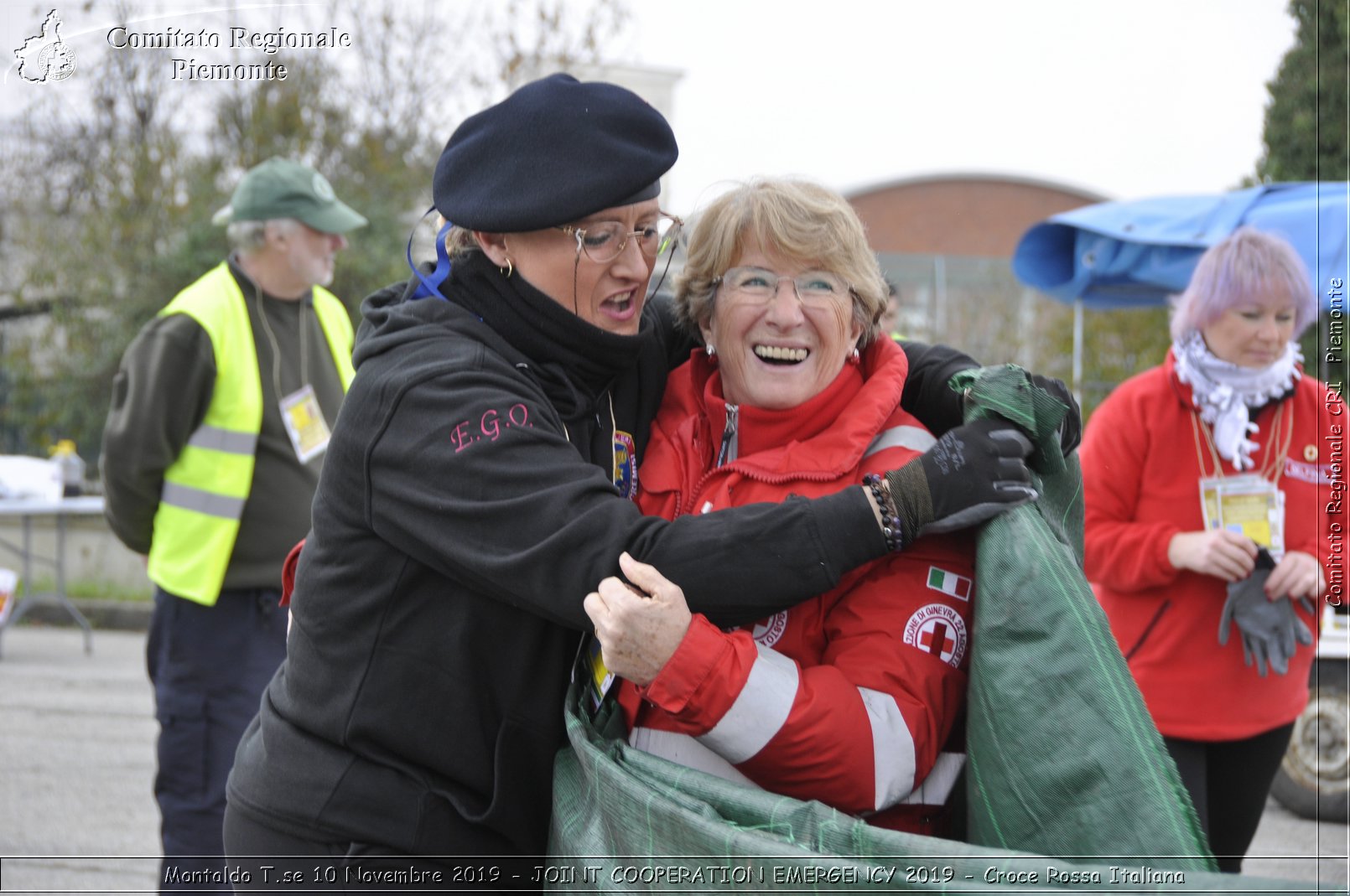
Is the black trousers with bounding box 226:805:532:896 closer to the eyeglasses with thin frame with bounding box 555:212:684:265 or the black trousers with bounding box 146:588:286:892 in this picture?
the eyeglasses with thin frame with bounding box 555:212:684:265

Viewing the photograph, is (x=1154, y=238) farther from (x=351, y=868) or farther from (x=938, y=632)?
(x=351, y=868)

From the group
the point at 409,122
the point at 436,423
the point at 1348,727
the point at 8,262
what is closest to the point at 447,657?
the point at 436,423

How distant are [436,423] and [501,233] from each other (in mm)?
409

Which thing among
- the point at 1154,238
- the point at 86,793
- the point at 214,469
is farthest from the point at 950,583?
the point at 1154,238

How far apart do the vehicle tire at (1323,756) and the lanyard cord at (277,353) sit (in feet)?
15.4

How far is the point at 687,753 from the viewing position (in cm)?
196

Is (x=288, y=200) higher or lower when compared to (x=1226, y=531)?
higher

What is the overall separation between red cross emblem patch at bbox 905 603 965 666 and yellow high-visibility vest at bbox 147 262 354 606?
277 cm

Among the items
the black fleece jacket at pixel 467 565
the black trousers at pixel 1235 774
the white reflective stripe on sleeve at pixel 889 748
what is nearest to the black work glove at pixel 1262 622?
the black trousers at pixel 1235 774

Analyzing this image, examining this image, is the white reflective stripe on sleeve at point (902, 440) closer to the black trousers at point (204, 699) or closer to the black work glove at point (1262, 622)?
the black work glove at point (1262, 622)

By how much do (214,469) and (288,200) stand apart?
1039 millimetres

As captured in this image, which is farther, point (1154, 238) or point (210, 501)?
point (1154, 238)

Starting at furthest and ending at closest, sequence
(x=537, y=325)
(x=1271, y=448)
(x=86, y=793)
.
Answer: (x=86, y=793) < (x=1271, y=448) < (x=537, y=325)

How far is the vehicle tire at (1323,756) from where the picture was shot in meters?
5.85
